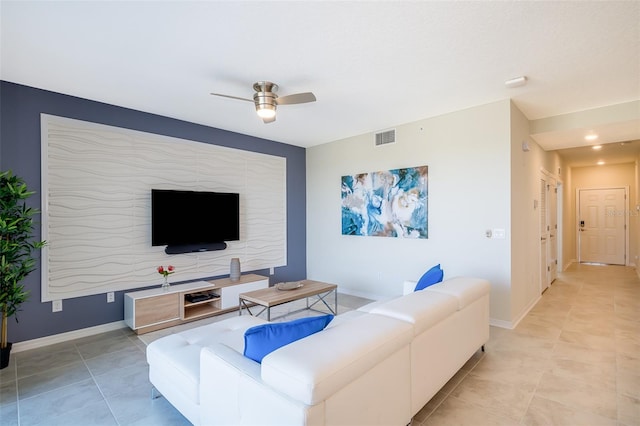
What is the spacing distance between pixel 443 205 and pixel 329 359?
331cm

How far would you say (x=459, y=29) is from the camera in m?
2.19

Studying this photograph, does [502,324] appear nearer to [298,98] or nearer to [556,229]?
[298,98]

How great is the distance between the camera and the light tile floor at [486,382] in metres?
2.05

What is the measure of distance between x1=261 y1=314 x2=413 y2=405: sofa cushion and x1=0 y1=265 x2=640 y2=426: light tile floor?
0.87 meters

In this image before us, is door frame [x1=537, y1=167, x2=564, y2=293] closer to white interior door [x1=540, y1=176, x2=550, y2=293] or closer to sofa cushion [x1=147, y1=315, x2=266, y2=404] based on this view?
white interior door [x1=540, y1=176, x2=550, y2=293]

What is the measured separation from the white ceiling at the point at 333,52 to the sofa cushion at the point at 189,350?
2203 mm

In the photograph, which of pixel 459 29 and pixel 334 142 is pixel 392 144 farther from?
pixel 459 29

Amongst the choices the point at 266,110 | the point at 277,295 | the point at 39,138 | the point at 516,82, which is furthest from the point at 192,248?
the point at 516,82

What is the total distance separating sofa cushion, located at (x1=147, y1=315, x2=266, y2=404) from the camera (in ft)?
5.95

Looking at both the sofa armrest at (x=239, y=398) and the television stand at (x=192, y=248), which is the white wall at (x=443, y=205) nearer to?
the television stand at (x=192, y=248)

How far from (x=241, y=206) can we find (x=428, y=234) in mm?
2846

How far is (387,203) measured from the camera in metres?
4.71

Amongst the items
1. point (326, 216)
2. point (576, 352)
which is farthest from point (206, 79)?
point (576, 352)

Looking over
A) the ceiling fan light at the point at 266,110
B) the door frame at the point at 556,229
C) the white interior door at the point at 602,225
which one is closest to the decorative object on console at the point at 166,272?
the ceiling fan light at the point at 266,110
